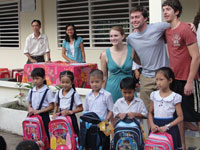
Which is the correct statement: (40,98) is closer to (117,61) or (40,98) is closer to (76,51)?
(117,61)

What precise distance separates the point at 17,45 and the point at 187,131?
7619 millimetres

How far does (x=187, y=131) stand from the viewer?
441cm

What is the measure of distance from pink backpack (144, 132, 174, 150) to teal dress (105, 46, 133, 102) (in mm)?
841

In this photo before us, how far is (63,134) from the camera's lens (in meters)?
4.38

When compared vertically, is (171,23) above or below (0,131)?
above

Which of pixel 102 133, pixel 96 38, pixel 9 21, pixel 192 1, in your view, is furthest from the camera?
pixel 9 21

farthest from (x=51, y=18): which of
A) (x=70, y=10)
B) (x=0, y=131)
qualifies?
(x=0, y=131)

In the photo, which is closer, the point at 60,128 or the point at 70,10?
the point at 60,128

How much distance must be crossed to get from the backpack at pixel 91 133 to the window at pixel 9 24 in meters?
7.26

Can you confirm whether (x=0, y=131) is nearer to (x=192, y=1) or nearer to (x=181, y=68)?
(x=181, y=68)

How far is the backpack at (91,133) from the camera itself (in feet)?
13.1

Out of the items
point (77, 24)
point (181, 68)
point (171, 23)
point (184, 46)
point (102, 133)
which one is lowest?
point (102, 133)

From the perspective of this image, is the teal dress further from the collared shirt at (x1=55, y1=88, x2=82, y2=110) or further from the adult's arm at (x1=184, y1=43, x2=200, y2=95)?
the adult's arm at (x1=184, y1=43, x2=200, y2=95)

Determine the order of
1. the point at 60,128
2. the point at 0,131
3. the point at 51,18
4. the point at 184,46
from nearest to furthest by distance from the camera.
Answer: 1. the point at 184,46
2. the point at 60,128
3. the point at 0,131
4. the point at 51,18
